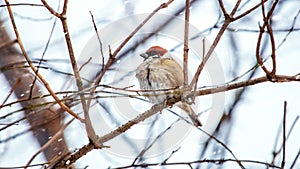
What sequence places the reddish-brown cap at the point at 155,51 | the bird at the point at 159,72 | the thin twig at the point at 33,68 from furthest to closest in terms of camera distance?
the reddish-brown cap at the point at 155,51 → the bird at the point at 159,72 → the thin twig at the point at 33,68

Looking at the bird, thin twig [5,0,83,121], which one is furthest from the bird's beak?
thin twig [5,0,83,121]

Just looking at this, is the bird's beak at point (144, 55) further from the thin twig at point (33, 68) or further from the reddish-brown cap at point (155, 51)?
the thin twig at point (33, 68)

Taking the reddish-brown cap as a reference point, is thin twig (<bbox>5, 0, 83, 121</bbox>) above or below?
below

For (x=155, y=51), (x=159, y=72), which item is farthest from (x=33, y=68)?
(x=155, y=51)

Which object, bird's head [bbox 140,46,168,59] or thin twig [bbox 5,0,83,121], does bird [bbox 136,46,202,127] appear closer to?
bird's head [bbox 140,46,168,59]

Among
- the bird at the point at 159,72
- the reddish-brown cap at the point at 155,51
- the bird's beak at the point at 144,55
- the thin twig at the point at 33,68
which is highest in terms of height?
the reddish-brown cap at the point at 155,51

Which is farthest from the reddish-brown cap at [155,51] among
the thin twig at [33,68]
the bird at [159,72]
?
the thin twig at [33,68]

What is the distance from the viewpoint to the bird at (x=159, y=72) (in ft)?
11.5

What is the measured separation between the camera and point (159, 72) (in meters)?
3.62

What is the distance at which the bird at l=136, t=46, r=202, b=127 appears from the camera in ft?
11.5

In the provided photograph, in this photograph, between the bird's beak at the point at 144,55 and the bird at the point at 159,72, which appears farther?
the bird's beak at the point at 144,55

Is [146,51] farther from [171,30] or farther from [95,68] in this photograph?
[95,68]

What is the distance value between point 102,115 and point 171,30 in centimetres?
87

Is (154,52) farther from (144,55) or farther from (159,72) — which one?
(159,72)
